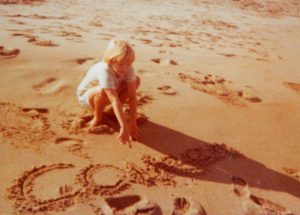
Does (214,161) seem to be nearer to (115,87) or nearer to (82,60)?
(115,87)

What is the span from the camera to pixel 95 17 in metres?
6.18

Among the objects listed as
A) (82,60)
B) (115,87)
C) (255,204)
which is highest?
(115,87)

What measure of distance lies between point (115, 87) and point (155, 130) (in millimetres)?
504

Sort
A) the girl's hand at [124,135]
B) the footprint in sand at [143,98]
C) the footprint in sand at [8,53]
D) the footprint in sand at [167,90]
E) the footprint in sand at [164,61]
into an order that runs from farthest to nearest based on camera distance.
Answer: the footprint in sand at [164,61] → the footprint in sand at [8,53] → the footprint in sand at [167,90] → the footprint in sand at [143,98] → the girl's hand at [124,135]

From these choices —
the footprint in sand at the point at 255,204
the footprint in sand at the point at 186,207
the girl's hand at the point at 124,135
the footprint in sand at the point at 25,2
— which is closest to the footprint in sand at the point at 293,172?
the footprint in sand at the point at 255,204

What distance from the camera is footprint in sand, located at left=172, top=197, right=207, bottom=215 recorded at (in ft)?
6.86

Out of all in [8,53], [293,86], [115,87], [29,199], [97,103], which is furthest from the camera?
[293,86]

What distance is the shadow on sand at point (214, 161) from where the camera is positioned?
2404 millimetres

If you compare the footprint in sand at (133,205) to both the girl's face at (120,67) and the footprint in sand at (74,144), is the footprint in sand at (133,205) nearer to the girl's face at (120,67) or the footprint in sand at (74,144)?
the footprint in sand at (74,144)

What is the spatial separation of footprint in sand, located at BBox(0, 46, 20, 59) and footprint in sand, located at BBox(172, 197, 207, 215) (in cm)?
242

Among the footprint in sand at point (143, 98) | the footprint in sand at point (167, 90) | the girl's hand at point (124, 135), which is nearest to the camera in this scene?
the girl's hand at point (124, 135)

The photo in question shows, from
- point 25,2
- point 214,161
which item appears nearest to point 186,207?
point 214,161

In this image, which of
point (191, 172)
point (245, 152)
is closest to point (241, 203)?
point (191, 172)

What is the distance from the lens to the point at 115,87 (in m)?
2.52
